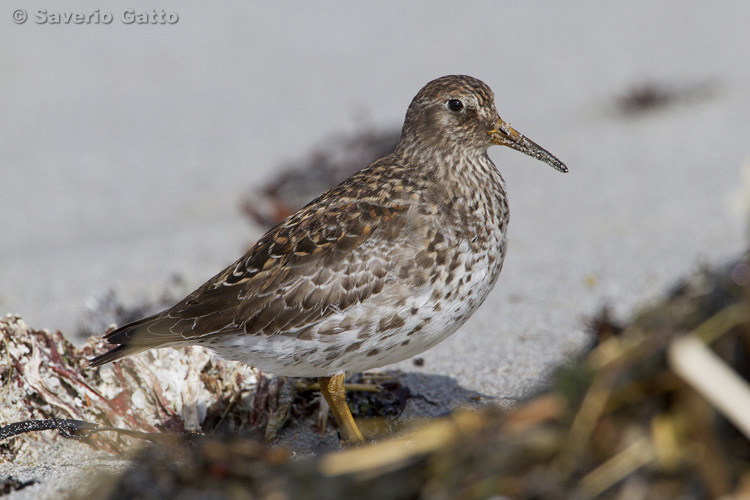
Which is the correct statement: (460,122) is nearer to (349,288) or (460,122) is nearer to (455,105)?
(455,105)

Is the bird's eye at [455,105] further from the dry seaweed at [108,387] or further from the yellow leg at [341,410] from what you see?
the dry seaweed at [108,387]

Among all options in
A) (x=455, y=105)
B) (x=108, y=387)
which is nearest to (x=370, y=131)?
(x=455, y=105)

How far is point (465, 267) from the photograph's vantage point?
4062 millimetres

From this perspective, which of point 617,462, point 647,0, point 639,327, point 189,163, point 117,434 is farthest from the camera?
point 647,0

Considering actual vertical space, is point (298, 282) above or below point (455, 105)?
below

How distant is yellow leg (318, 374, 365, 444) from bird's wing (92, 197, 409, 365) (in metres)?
0.40

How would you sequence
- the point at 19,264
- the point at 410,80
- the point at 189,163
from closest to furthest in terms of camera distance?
the point at 19,264 → the point at 189,163 → the point at 410,80

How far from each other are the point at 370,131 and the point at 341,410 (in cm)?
512

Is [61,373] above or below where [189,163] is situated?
below

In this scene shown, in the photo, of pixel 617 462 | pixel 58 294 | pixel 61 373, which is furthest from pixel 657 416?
pixel 58 294

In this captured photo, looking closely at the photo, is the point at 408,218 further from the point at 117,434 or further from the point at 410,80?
the point at 410,80

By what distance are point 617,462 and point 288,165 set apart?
710 centimetres

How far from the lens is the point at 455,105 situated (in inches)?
182

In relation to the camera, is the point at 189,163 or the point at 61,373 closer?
the point at 61,373
